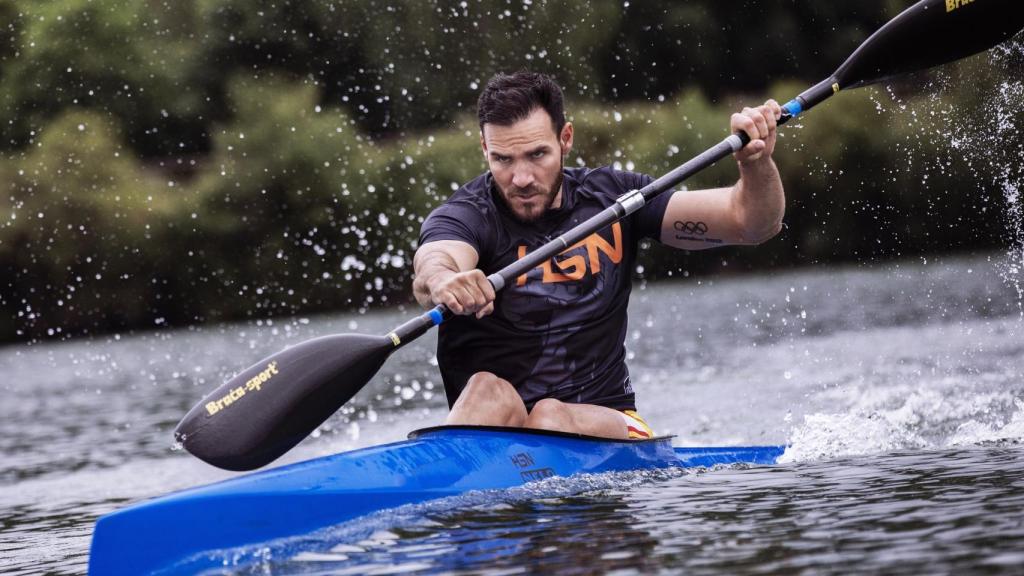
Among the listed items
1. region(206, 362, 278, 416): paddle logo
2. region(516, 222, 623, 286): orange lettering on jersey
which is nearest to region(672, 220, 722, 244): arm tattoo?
region(516, 222, 623, 286): orange lettering on jersey

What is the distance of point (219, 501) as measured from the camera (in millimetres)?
4336

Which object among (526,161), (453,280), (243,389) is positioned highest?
(526,161)

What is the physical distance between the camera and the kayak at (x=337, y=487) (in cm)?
424

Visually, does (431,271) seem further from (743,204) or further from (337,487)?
(743,204)

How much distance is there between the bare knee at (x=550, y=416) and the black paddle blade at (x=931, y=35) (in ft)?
6.96

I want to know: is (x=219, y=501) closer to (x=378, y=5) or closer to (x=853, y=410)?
(x=853, y=410)

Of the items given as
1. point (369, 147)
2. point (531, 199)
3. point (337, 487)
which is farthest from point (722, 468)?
point (369, 147)

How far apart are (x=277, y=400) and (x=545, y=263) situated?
1.28 metres

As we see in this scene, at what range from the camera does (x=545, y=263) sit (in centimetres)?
552

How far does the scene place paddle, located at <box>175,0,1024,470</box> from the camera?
4.84 m

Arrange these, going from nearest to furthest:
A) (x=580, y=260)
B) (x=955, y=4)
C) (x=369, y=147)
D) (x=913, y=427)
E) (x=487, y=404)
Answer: (x=487, y=404) → (x=580, y=260) → (x=955, y=4) → (x=913, y=427) → (x=369, y=147)

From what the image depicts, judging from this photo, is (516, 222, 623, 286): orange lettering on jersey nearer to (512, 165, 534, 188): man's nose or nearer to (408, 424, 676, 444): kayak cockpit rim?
(512, 165, 534, 188): man's nose

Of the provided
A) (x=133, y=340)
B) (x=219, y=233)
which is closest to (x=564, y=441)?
(x=133, y=340)

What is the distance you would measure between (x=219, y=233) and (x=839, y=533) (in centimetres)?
4102
